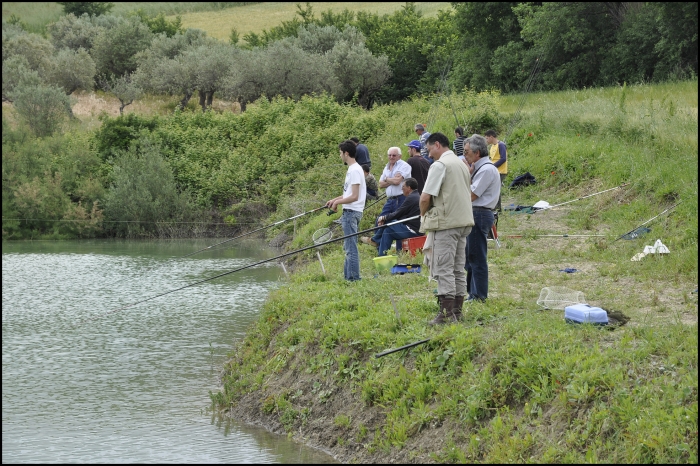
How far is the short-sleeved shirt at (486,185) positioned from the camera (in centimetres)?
772

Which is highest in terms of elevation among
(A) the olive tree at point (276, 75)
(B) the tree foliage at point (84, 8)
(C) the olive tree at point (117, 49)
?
(B) the tree foliage at point (84, 8)

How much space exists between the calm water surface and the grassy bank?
42 cm

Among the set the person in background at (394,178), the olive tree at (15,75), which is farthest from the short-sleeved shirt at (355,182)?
the olive tree at (15,75)

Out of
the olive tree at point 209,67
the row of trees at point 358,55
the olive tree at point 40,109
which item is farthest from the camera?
the olive tree at point 209,67

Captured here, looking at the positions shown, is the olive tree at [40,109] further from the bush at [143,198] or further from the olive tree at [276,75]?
the olive tree at [276,75]

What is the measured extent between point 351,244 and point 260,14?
1967 inches

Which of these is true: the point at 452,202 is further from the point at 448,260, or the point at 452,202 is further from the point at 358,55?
the point at 358,55

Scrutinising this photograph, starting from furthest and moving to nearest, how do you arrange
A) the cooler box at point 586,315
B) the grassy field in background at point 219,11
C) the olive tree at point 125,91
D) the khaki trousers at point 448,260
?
1. the grassy field in background at point 219,11
2. the olive tree at point 125,91
3. the khaki trousers at point 448,260
4. the cooler box at point 586,315

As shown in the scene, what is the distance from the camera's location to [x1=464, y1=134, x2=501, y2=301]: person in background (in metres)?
7.70

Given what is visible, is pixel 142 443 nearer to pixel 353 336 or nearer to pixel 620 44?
pixel 353 336

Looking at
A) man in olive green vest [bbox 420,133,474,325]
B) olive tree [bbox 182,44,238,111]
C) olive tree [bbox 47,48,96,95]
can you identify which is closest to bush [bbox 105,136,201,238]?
olive tree [bbox 182,44,238,111]

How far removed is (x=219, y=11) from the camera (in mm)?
59594

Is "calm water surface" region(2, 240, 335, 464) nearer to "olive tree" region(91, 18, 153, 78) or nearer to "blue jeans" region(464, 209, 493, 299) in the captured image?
"blue jeans" region(464, 209, 493, 299)

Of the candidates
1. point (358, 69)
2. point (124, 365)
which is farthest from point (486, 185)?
point (358, 69)
